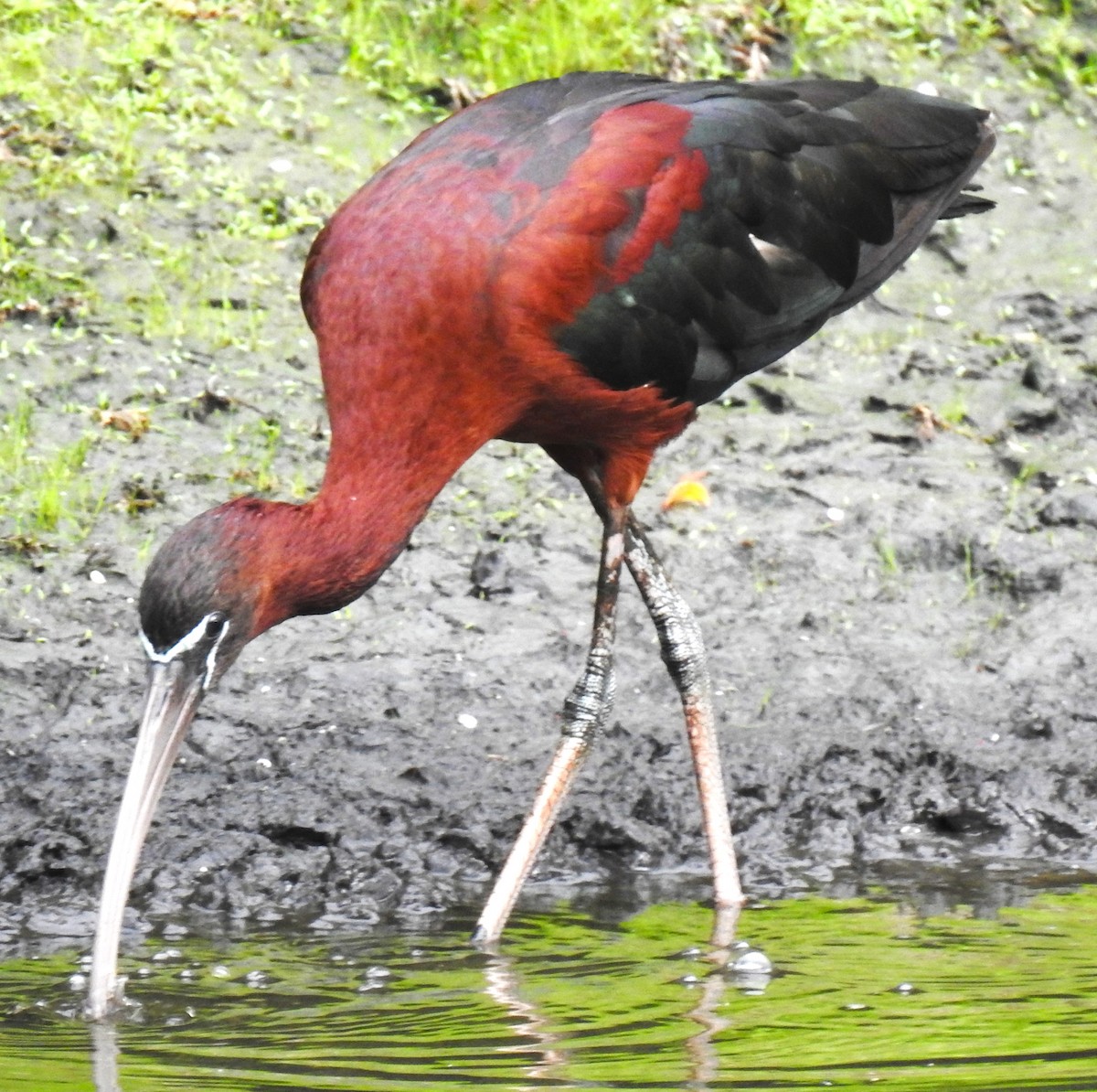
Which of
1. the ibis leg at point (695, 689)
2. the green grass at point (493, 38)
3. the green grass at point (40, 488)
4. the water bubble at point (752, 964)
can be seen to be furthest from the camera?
the green grass at point (493, 38)

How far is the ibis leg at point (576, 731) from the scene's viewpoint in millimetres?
5527

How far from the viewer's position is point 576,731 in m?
5.85

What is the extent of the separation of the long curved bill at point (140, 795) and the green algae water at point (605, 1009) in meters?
0.11

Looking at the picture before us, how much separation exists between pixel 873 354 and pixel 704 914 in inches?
121

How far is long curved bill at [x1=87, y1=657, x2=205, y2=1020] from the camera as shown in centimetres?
468

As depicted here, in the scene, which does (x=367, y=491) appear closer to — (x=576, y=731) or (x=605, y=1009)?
(x=576, y=731)

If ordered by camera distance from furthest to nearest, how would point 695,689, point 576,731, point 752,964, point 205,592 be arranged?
point 695,689 < point 576,731 < point 752,964 < point 205,592

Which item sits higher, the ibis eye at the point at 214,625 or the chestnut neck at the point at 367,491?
the chestnut neck at the point at 367,491

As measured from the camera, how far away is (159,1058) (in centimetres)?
439

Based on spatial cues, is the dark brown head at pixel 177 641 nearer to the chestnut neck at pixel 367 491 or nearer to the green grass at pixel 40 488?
the chestnut neck at pixel 367 491

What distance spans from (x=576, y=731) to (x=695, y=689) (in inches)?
16.0

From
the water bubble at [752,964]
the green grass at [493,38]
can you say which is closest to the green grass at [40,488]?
the green grass at [493,38]

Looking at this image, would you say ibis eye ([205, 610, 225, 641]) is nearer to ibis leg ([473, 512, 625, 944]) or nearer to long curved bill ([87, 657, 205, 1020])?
long curved bill ([87, 657, 205, 1020])

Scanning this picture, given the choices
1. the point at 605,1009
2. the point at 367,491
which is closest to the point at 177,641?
the point at 367,491
